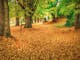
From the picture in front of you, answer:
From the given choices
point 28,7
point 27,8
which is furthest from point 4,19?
point 28,7

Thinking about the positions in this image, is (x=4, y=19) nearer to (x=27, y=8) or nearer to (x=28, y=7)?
(x=27, y=8)

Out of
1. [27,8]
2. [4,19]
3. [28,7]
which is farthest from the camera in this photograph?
[28,7]

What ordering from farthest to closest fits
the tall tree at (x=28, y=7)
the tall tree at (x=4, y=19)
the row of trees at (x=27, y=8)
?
the tall tree at (x=28, y=7) < the row of trees at (x=27, y=8) < the tall tree at (x=4, y=19)

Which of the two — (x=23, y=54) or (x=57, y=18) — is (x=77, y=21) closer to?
(x=23, y=54)

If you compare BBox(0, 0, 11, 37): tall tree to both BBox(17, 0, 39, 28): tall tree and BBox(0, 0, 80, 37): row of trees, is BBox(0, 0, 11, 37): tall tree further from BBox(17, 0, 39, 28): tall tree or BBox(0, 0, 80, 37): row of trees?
BBox(17, 0, 39, 28): tall tree

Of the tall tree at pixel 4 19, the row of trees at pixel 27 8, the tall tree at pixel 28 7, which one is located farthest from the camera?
the tall tree at pixel 28 7

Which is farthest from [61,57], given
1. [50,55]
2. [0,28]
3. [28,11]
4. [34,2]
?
[34,2]

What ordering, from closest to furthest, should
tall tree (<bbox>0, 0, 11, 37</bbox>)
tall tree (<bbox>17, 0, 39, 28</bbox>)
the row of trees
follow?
tall tree (<bbox>0, 0, 11, 37</bbox>) → the row of trees → tall tree (<bbox>17, 0, 39, 28</bbox>)

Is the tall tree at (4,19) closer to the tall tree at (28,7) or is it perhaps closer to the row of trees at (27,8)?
the row of trees at (27,8)

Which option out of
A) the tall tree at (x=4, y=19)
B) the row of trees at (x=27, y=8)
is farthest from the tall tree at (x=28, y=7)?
the tall tree at (x=4, y=19)

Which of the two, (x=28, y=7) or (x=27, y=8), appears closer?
(x=27, y=8)

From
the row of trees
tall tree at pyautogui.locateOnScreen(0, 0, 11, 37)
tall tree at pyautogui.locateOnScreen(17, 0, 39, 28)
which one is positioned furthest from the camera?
tall tree at pyautogui.locateOnScreen(17, 0, 39, 28)

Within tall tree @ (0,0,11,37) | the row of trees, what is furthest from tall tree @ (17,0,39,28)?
tall tree @ (0,0,11,37)

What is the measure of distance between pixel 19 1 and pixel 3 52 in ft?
51.8
